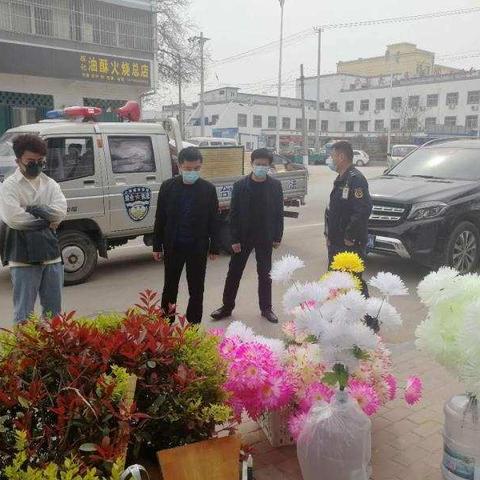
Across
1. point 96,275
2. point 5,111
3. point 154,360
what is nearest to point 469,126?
point 5,111

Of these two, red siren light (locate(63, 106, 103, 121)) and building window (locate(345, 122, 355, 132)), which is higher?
building window (locate(345, 122, 355, 132))

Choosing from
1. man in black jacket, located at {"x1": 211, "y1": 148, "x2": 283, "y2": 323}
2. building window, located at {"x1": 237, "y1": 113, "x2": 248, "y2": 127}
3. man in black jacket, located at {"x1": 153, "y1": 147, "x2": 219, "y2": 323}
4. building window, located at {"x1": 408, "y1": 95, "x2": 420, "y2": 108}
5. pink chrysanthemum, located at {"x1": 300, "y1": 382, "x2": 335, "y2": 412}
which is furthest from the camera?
building window, located at {"x1": 408, "y1": 95, "x2": 420, "y2": 108}

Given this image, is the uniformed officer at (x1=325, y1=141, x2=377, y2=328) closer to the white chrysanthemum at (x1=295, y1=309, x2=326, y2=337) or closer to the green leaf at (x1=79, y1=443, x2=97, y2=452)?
the white chrysanthemum at (x1=295, y1=309, x2=326, y2=337)

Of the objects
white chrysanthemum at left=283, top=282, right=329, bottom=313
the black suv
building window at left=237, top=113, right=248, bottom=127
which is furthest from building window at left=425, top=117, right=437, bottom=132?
white chrysanthemum at left=283, top=282, right=329, bottom=313

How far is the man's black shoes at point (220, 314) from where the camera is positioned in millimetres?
5370

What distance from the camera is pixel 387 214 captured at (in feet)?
21.8

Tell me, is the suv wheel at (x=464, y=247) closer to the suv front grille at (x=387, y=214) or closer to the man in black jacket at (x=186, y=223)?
the suv front grille at (x=387, y=214)

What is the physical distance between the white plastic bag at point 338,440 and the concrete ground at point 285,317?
1.36 feet

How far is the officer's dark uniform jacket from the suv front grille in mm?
1799

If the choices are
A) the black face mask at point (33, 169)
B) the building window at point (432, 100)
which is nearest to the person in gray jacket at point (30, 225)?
the black face mask at point (33, 169)

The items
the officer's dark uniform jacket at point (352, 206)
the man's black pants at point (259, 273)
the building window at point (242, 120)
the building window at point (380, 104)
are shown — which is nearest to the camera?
the officer's dark uniform jacket at point (352, 206)

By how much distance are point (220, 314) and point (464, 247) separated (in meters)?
3.50

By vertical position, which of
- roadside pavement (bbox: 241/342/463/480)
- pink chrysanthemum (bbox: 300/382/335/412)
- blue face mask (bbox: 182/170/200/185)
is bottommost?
roadside pavement (bbox: 241/342/463/480)

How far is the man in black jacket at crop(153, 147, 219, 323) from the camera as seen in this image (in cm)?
442
